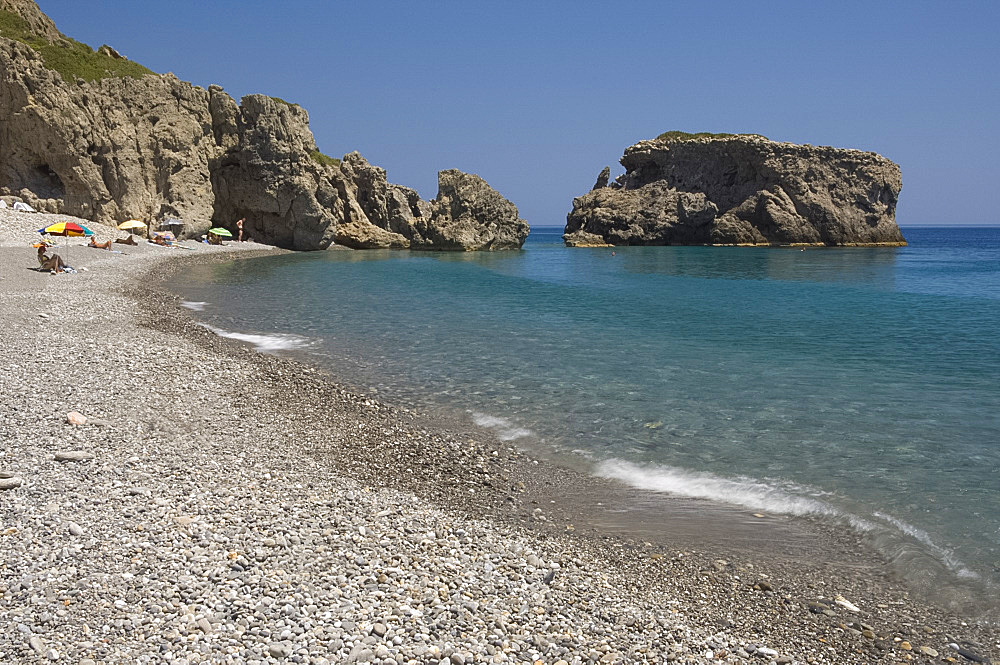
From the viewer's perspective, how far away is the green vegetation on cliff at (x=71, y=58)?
54.1 meters

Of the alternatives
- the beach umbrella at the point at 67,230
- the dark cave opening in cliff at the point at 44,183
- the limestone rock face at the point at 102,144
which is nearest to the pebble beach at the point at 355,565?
the beach umbrella at the point at 67,230

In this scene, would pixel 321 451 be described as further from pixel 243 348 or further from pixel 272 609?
pixel 243 348

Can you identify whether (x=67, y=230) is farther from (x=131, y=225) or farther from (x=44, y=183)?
(x=44, y=183)

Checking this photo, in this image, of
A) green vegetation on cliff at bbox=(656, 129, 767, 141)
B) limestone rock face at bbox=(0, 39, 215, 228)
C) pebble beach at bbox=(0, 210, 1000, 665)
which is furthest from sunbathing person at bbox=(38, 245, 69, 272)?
green vegetation on cliff at bbox=(656, 129, 767, 141)

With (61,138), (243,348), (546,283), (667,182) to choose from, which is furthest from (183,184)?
(667,182)

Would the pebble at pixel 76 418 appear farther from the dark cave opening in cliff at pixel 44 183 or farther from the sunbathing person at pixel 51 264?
the dark cave opening in cliff at pixel 44 183

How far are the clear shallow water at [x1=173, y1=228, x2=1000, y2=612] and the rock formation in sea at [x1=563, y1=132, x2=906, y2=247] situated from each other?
64.2m

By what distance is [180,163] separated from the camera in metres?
59.6

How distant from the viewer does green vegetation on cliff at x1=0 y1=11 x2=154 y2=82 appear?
178 feet

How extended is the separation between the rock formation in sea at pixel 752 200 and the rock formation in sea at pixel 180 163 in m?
30.7

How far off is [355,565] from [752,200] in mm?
104527

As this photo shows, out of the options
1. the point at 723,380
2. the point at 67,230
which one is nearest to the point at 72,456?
the point at 723,380

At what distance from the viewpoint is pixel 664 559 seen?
762cm

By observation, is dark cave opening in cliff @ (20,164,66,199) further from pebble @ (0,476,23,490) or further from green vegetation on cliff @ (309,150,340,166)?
pebble @ (0,476,23,490)
